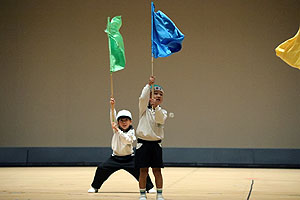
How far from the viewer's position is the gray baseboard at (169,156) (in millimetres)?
10688

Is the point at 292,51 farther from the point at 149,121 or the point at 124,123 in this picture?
the point at 124,123

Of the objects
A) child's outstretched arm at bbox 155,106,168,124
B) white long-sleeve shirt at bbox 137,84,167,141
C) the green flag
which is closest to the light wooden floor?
white long-sleeve shirt at bbox 137,84,167,141

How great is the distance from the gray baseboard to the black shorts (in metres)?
5.77

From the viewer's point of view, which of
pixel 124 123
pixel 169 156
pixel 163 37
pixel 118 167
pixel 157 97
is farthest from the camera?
pixel 169 156

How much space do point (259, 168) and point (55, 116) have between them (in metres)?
4.81

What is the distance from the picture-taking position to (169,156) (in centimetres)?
1082

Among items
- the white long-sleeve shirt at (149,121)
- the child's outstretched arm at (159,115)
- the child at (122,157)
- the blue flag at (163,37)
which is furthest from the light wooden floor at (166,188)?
the blue flag at (163,37)

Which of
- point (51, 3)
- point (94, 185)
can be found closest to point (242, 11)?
point (51, 3)

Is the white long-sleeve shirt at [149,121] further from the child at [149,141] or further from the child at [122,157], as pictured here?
the child at [122,157]

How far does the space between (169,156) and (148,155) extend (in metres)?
5.83

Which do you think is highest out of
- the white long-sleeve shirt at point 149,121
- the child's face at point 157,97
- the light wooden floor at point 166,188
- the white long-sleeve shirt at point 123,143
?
the child's face at point 157,97

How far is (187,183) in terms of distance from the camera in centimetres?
695

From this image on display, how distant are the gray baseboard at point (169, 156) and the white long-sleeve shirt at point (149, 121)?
577cm

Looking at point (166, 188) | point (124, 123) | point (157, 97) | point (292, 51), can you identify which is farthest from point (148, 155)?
point (292, 51)
